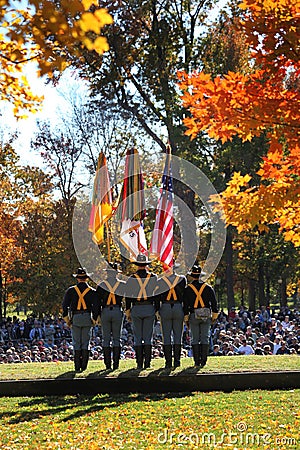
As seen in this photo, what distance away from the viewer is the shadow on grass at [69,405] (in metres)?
8.26

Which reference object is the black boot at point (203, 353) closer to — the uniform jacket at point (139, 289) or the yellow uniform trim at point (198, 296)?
the yellow uniform trim at point (198, 296)

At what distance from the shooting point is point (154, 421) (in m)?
7.75

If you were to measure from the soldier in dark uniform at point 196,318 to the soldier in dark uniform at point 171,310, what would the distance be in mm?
112

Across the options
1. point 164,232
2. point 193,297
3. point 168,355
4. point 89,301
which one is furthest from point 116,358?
point 164,232

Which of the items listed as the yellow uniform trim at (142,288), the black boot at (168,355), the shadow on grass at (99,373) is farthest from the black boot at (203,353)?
the shadow on grass at (99,373)

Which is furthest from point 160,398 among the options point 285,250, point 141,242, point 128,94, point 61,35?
point 285,250

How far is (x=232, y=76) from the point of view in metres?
8.56

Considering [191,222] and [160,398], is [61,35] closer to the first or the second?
[160,398]

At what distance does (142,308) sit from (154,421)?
3242 mm

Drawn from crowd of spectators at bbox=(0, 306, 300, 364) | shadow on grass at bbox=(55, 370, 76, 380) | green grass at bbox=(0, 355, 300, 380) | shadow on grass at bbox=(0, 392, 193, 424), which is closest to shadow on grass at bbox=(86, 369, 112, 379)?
green grass at bbox=(0, 355, 300, 380)

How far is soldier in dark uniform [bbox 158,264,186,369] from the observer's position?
10.9m

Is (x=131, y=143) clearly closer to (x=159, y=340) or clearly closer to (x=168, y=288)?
(x=159, y=340)

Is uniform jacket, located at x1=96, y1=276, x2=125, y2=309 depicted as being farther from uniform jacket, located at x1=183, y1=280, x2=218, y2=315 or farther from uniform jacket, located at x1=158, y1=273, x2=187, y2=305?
uniform jacket, located at x1=183, y1=280, x2=218, y2=315

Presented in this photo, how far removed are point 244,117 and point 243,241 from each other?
29.2 m
